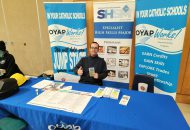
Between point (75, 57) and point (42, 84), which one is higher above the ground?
point (75, 57)

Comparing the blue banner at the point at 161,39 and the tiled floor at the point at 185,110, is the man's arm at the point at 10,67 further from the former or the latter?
the tiled floor at the point at 185,110

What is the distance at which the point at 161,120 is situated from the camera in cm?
139

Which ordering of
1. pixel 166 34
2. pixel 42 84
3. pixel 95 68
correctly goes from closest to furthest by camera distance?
1. pixel 42 84
2. pixel 166 34
3. pixel 95 68

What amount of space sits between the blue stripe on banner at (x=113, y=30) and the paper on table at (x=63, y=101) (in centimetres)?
181

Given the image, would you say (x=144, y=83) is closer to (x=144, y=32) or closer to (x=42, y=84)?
(x=144, y=32)

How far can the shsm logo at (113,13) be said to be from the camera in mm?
2984

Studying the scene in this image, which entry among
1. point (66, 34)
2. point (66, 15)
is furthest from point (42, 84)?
point (66, 15)

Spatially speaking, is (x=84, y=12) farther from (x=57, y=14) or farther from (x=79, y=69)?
(x=79, y=69)

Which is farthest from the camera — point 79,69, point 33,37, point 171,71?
point 33,37

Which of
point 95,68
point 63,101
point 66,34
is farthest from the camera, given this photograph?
point 66,34

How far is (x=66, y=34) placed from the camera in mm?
3348

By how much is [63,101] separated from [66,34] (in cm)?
201

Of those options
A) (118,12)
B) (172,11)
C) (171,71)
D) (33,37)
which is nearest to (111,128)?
(171,71)

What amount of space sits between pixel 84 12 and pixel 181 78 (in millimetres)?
2543
